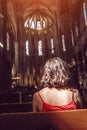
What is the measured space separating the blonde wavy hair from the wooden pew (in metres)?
0.55

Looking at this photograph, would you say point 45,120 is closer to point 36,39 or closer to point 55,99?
point 55,99

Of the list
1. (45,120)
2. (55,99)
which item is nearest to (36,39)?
(55,99)

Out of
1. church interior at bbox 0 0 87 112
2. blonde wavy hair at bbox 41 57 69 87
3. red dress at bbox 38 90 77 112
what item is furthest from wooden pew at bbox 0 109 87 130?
church interior at bbox 0 0 87 112

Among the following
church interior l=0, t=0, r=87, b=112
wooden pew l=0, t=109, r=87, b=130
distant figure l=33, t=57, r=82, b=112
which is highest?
church interior l=0, t=0, r=87, b=112

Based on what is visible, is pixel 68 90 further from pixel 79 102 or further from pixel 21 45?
pixel 21 45

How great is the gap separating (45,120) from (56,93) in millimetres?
542

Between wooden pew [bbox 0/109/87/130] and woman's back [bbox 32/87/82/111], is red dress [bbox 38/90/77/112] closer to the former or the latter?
woman's back [bbox 32/87/82/111]

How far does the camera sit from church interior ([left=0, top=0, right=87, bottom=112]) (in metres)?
18.9

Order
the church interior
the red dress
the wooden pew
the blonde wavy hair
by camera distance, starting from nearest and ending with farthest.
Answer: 1. the wooden pew
2. the red dress
3. the blonde wavy hair
4. the church interior

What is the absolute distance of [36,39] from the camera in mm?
39781

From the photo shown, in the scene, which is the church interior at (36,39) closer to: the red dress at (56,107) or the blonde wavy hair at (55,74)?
the blonde wavy hair at (55,74)

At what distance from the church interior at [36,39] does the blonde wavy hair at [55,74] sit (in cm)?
857

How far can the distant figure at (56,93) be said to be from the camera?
225cm

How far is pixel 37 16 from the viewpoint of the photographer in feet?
128
